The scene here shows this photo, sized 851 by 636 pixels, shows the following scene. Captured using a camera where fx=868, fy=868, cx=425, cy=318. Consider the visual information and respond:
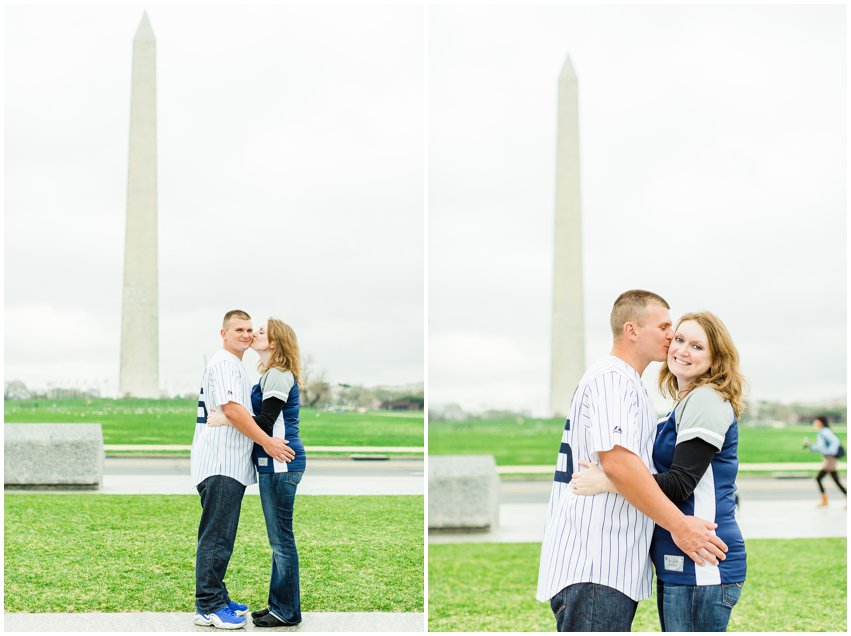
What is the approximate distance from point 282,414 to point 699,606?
2262 millimetres

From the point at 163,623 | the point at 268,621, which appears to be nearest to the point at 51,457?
the point at 163,623

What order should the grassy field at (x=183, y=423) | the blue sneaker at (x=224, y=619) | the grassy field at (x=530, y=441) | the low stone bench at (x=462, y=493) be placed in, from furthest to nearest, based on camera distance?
the grassy field at (x=530, y=441) < the low stone bench at (x=462, y=493) < the grassy field at (x=183, y=423) < the blue sneaker at (x=224, y=619)

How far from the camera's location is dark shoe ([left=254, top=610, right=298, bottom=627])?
4.34 meters

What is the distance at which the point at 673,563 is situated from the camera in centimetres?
252

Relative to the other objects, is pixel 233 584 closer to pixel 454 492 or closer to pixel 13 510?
pixel 13 510

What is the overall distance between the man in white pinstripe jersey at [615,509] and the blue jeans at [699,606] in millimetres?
97

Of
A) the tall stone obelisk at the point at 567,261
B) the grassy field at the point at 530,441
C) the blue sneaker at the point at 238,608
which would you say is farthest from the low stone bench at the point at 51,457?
the tall stone obelisk at the point at 567,261

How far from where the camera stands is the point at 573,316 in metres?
18.8

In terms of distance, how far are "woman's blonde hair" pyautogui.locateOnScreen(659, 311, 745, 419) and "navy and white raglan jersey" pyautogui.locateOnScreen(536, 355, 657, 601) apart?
0.21 metres

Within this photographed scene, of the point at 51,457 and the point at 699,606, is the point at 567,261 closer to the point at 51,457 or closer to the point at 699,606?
the point at 51,457

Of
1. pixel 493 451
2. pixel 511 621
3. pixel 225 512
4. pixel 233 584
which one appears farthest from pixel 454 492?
pixel 493 451

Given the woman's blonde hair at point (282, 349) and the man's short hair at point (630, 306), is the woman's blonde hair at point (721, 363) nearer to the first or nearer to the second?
the man's short hair at point (630, 306)

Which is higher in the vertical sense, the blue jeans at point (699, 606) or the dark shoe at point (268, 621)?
the blue jeans at point (699, 606)

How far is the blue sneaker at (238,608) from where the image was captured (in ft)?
14.3
